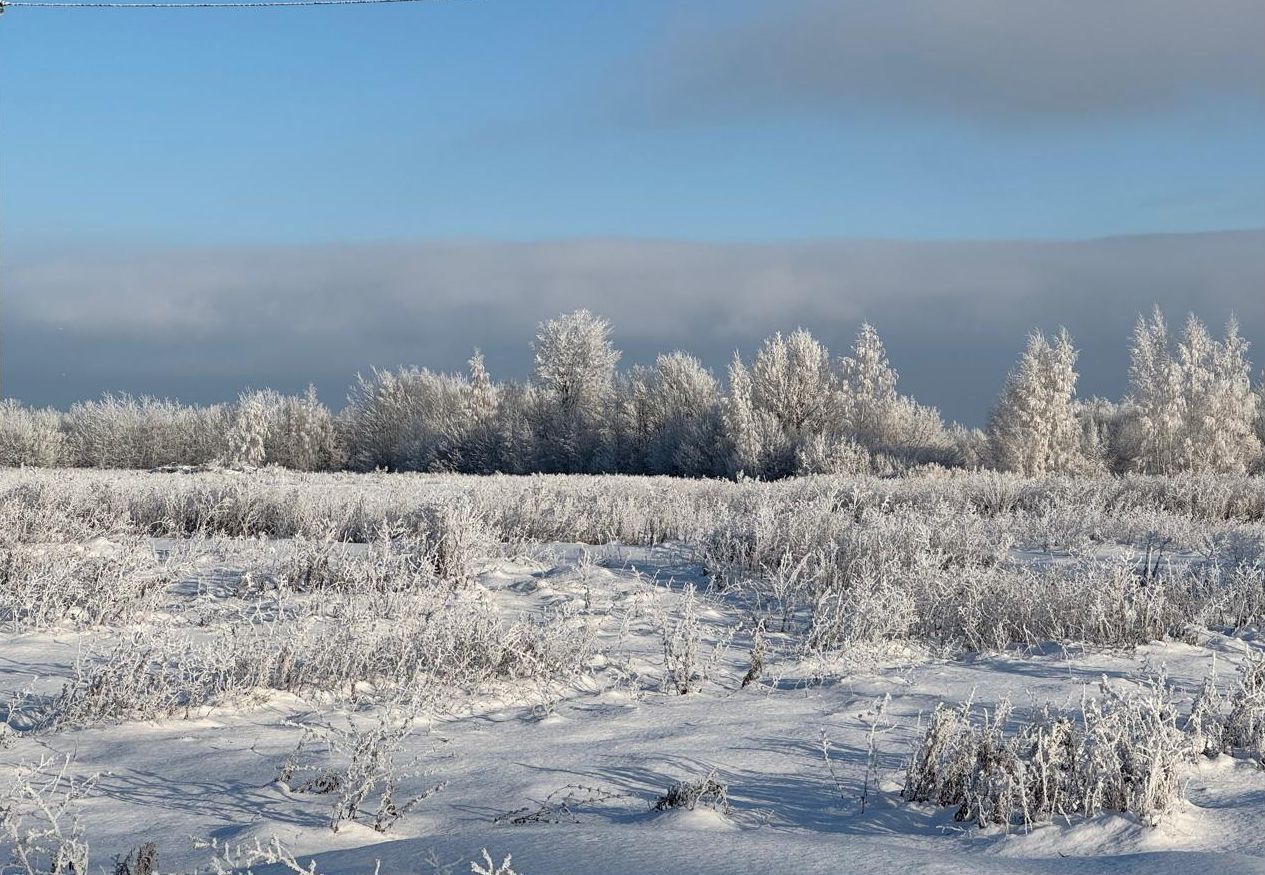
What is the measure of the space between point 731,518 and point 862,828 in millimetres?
6777

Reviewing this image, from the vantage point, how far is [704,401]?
31312 millimetres

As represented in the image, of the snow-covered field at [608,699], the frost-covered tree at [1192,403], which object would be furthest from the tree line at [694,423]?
the snow-covered field at [608,699]

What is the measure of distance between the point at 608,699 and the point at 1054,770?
224 cm

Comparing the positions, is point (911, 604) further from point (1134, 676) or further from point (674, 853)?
point (674, 853)

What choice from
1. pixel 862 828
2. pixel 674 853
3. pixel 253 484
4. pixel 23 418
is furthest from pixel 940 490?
pixel 23 418

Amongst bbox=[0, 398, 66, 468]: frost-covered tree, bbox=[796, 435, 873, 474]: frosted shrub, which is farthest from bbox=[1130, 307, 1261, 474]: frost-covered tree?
bbox=[0, 398, 66, 468]: frost-covered tree

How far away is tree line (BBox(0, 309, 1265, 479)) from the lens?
2548 centimetres

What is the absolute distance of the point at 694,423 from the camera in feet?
98.7

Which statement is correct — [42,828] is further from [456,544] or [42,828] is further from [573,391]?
[573,391]

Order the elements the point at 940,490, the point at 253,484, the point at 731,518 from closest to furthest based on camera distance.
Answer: the point at 731,518
the point at 253,484
the point at 940,490

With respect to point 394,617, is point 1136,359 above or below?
above

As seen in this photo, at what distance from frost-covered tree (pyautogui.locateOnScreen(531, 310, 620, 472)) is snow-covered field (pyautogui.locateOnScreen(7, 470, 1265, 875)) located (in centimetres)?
2174

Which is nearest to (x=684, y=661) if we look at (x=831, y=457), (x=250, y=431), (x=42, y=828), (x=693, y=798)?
(x=693, y=798)

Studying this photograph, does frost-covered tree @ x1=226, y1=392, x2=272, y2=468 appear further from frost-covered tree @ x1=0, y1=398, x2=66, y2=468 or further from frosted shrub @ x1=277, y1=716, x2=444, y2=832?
frosted shrub @ x1=277, y1=716, x2=444, y2=832
